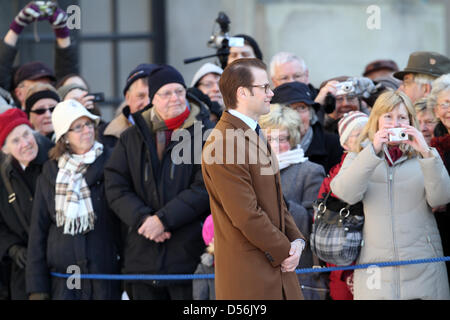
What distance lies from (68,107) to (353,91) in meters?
2.09

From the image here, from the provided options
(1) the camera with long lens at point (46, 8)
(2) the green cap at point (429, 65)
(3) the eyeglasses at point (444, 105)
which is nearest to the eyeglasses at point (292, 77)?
(2) the green cap at point (429, 65)

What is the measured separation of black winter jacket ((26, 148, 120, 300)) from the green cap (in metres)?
2.38

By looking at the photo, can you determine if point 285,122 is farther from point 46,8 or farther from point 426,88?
point 46,8

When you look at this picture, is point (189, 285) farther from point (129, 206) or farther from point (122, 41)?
point (122, 41)

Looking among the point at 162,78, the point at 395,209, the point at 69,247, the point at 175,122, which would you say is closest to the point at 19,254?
the point at 69,247

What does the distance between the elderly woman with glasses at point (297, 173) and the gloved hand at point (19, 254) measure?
2.02m

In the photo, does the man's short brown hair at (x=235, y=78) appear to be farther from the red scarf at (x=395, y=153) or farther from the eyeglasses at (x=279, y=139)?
the eyeglasses at (x=279, y=139)

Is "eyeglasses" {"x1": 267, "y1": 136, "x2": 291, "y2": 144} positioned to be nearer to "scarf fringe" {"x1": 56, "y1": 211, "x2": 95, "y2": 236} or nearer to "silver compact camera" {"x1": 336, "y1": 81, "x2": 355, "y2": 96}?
"silver compact camera" {"x1": 336, "y1": 81, "x2": 355, "y2": 96}

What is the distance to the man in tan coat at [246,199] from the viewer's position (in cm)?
415

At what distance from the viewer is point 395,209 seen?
16.1 ft

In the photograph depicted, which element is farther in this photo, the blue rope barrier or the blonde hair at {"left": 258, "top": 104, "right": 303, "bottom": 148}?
the blonde hair at {"left": 258, "top": 104, "right": 303, "bottom": 148}

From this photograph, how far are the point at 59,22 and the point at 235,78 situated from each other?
3423 mm

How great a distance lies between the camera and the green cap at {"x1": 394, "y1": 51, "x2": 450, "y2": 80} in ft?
19.9

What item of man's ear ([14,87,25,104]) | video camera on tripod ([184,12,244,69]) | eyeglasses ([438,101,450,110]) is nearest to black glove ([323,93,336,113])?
video camera on tripod ([184,12,244,69])
